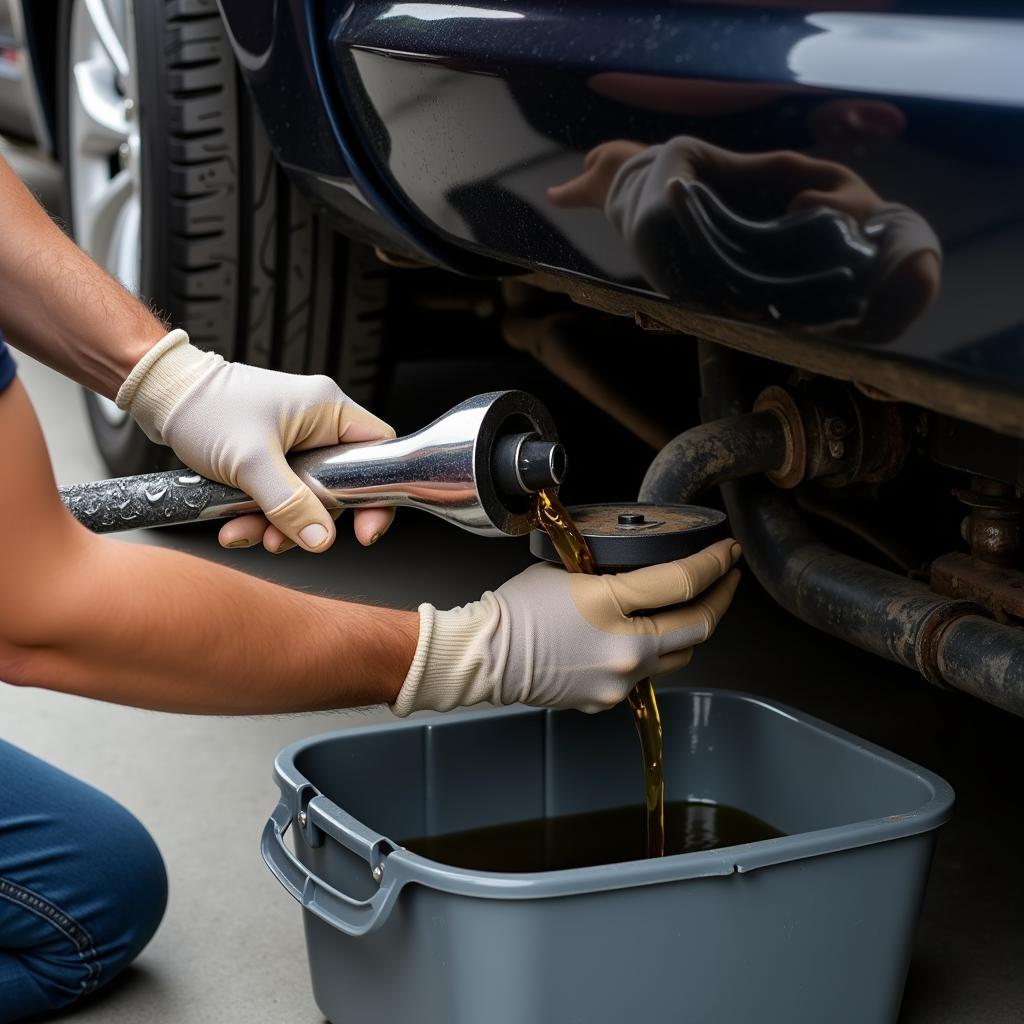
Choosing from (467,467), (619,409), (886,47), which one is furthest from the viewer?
(619,409)

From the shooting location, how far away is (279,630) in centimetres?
99

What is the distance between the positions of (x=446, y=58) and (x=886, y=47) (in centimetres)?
44

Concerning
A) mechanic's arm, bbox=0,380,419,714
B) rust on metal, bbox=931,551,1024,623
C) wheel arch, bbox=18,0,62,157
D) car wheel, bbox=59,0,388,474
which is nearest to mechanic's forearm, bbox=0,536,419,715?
mechanic's arm, bbox=0,380,419,714

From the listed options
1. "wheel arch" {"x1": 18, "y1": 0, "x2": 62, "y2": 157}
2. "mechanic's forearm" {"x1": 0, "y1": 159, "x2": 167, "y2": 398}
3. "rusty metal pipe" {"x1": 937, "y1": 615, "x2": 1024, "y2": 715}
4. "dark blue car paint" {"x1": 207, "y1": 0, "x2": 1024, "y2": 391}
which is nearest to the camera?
"dark blue car paint" {"x1": 207, "y1": 0, "x2": 1024, "y2": 391}

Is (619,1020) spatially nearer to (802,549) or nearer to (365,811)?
(365,811)

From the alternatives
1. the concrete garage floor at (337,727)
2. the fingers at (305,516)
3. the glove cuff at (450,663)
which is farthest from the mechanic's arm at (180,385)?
the concrete garage floor at (337,727)

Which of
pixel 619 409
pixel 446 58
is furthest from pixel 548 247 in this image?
pixel 619 409

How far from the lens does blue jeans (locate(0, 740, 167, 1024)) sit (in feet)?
4.05

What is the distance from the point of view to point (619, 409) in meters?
1.76

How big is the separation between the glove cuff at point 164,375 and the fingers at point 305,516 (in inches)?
5.3

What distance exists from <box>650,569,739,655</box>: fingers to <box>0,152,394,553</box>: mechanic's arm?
0.77 feet

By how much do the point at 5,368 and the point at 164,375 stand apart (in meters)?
0.41

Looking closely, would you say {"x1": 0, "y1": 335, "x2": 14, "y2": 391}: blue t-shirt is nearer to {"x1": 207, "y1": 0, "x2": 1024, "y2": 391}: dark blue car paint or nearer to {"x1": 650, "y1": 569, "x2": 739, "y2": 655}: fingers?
{"x1": 207, "y1": 0, "x2": 1024, "y2": 391}: dark blue car paint

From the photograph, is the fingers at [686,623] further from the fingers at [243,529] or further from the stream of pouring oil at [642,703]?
the fingers at [243,529]
